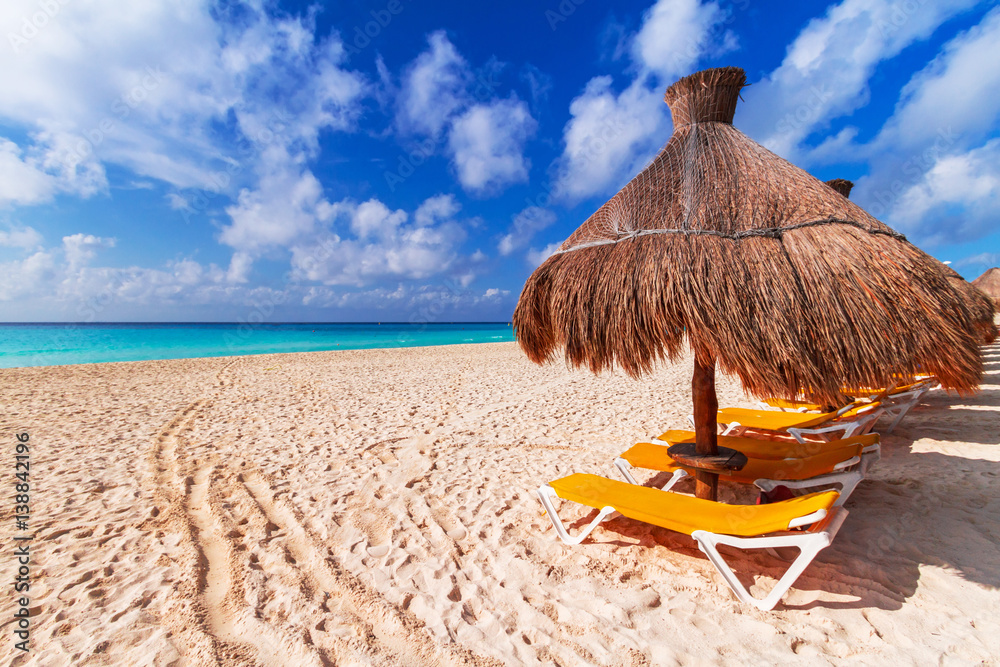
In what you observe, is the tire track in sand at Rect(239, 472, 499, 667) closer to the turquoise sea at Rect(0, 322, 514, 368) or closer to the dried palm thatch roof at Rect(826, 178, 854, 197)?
the turquoise sea at Rect(0, 322, 514, 368)

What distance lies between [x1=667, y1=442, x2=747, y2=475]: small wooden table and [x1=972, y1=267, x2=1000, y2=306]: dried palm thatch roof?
1936 cm

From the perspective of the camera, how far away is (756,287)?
2246mm

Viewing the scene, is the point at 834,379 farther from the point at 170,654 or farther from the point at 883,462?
the point at 170,654

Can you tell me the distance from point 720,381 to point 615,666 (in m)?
8.91

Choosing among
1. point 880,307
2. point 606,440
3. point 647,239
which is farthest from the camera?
point 606,440

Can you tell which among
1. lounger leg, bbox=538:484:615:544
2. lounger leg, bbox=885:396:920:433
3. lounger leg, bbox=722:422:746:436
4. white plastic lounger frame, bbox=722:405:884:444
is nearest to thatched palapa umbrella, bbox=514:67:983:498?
lounger leg, bbox=538:484:615:544

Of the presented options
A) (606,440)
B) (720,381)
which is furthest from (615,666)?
(720,381)

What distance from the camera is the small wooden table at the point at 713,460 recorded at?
9.55 feet

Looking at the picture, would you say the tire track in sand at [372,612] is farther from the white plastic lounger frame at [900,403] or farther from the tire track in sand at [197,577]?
the white plastic lounger frame at [900,403]

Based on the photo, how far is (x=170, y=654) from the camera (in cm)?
192

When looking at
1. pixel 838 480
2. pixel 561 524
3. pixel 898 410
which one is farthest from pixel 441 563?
pixel 898 410

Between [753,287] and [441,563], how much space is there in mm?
2537

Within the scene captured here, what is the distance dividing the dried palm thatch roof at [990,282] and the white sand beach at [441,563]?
15.1 metres

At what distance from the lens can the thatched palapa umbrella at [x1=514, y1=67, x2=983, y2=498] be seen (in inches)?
83.4
